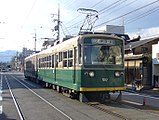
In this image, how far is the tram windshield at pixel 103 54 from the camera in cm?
1580

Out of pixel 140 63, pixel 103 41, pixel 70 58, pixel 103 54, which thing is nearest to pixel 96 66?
pixel 103 54

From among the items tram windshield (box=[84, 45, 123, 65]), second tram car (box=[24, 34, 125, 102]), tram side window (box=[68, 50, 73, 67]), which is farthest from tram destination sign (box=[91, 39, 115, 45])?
tram side window (box=[68, 50, 73, 67])

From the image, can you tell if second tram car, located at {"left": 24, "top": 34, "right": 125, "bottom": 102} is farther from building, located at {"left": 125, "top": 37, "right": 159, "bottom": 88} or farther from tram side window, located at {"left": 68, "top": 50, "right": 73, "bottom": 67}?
building, located at {"left": 125, "top": 37, "right": 159, "bottom": 88}

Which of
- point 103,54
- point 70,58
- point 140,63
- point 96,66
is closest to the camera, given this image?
point 96,66

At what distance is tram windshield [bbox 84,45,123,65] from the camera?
15.8m

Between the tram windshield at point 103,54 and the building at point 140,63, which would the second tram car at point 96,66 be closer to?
the tram windshield at point 103,54

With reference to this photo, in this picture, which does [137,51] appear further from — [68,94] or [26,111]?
[26,111]

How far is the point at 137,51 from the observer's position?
38812 millimetres

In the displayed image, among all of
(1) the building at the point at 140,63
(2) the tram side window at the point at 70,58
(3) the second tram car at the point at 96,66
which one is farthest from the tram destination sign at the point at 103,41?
(1) the building at the point at 140,63

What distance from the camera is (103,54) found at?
16094mm

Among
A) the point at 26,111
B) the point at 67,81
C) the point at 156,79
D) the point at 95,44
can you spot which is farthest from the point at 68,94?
the point at 156,79

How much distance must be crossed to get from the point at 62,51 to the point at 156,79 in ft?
53.6

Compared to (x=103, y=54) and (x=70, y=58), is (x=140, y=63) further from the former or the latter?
(x=103, y=54)

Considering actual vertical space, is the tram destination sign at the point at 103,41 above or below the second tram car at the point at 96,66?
above
